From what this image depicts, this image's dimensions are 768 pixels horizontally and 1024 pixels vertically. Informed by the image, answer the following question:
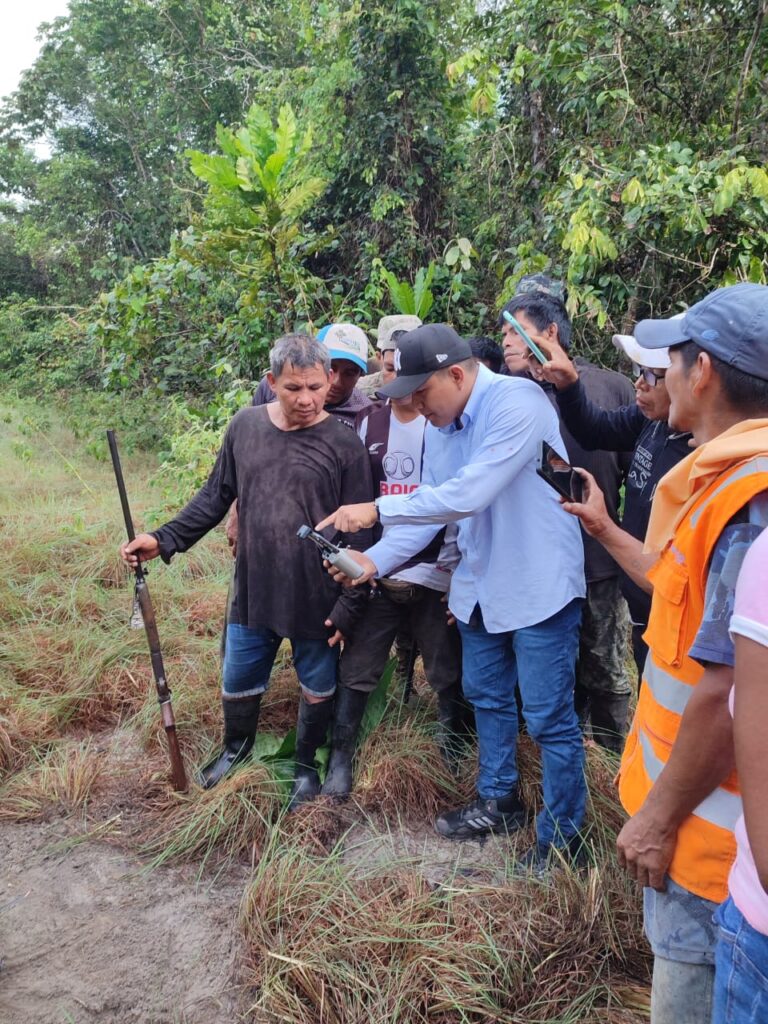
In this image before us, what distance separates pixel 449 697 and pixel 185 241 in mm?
4615

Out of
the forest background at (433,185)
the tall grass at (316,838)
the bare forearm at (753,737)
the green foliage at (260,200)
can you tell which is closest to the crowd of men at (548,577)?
the bare forearm at (753,737)

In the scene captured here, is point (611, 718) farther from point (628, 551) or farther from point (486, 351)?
point (486, 351)

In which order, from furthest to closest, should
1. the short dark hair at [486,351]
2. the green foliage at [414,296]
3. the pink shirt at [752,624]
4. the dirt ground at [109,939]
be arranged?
the green foliage at [414,296], the short dark hair at [486,351], the dirt ground at [109,939], the pink shirt at [752,624]

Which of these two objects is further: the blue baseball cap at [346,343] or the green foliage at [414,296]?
the green foliage at [414,296]

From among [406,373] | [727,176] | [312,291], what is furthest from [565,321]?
[312,291]

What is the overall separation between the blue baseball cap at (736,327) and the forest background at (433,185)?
3127 mm

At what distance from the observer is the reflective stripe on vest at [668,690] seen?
135cm

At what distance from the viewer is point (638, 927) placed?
7.53 ft

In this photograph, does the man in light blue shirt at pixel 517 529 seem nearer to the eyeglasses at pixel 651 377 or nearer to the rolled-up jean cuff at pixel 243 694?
the eyeglasses at pixel 651 377

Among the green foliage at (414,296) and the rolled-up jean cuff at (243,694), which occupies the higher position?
the green foliage at (414,296)

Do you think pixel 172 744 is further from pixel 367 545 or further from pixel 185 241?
pixel 185 241

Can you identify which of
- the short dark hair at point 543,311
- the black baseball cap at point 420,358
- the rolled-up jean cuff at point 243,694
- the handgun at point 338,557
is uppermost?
the short dark hair at point 543,311

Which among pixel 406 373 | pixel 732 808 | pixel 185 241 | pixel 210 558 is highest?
pixel 185 241

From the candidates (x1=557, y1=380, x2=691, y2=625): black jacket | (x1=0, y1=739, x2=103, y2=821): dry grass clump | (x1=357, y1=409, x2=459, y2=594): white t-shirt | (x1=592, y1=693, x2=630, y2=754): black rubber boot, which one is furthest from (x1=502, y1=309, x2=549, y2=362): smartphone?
(x1=0, y1=739, x2=103, y2=821): dry grass clump
